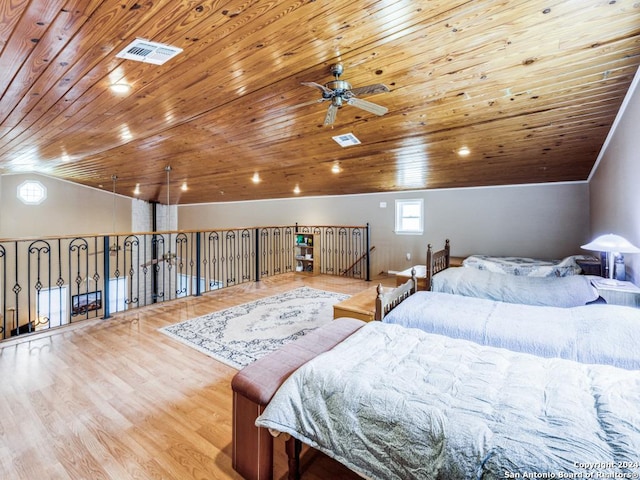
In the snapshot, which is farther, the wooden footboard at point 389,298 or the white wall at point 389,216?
the white wall at point 389,216

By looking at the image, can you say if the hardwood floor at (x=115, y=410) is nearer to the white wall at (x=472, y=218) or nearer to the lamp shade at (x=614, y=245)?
the lamp shade at (x=614, y=245)

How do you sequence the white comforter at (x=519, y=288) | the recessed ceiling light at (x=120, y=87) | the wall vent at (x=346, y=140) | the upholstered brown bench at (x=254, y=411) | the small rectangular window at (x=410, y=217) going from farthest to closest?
the small rectangular window at (x=410, y=217)
the wall vent at (x=346, y=140)
the white comforter at (x=519, y=288)
the recessed ceiling light at (x=120, y=87)
the upholstered brown bench at (x=254, y=411)

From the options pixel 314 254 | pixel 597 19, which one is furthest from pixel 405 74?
pixel 314 254

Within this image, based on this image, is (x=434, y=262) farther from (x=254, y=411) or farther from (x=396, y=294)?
(x=254, y=411)

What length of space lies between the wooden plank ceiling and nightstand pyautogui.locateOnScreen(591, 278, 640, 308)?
186 cm

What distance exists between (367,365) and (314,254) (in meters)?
5.92

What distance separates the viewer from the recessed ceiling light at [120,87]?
2973mm

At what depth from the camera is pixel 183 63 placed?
8.66 ft

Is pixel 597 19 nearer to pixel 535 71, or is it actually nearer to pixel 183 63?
pixel 535 71

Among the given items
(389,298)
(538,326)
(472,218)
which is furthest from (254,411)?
(472,218)

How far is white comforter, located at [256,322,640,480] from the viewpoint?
1067mm

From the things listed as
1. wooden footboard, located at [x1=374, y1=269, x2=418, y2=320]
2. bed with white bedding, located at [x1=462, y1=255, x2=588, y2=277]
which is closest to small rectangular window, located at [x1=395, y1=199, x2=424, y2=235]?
bed with white bedding, located at [x1=462, y1=255, x2=588, y2=277]

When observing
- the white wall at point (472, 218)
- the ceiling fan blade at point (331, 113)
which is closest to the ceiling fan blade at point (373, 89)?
the ceiling fan blade at point (331, 113)

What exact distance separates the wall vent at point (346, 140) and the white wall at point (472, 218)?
326cm
